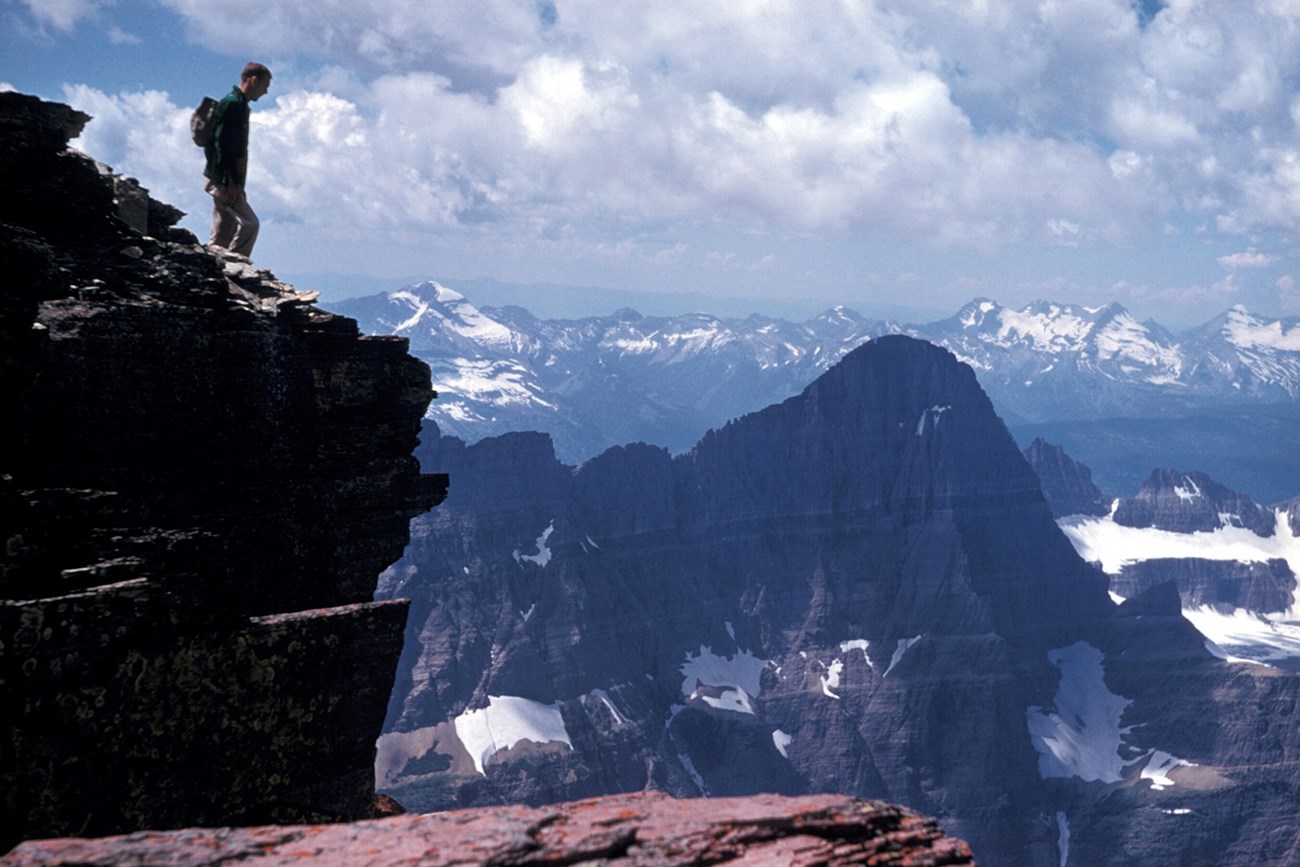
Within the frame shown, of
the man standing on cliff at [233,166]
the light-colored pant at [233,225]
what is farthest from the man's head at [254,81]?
the light-colored pant at [233,225]

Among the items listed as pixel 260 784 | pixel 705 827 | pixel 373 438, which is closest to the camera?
pixel 705 827

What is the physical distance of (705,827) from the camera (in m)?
12.0

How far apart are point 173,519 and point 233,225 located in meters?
9.95

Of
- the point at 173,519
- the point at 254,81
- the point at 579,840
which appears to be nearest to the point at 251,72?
the point at 254,81

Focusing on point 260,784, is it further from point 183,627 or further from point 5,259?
point 5,259

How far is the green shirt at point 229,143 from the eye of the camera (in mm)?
24125

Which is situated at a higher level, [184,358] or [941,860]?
[184,358]

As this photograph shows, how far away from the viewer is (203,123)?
24.8 meters

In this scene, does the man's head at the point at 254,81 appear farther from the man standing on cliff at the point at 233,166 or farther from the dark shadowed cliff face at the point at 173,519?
the dark shadowed cliff face at the point at 173,519

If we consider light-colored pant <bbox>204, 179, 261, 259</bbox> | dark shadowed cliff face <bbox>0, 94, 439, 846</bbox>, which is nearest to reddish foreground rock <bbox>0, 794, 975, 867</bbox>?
dark shadowed cliff face <bbox>0, 94, 439, 846</bbox>

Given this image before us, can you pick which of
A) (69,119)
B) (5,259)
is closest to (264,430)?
(5,259)

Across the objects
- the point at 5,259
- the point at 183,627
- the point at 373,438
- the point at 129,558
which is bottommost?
the point at 183,627

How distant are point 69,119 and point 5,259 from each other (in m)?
3.41

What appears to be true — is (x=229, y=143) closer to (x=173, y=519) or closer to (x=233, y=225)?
(x=233, y=225)
